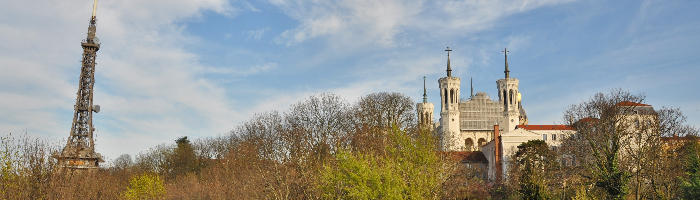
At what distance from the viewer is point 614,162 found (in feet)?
85.4

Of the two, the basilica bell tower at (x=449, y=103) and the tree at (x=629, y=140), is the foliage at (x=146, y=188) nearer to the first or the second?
the tree at (x=629, y=140)

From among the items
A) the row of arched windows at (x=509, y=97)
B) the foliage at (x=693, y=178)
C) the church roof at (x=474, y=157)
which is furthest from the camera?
the row of arched windows at (x=509, y=97)

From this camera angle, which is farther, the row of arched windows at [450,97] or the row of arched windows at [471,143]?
the row of arched windows at [450,97]

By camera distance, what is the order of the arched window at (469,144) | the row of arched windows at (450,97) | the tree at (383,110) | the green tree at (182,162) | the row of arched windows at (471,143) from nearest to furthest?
the tree at (383,110) → the green tree at (182,162) → the row of arched windows at (471,143) → the arched window at (469,144) → the row of arched windows at (450,97)

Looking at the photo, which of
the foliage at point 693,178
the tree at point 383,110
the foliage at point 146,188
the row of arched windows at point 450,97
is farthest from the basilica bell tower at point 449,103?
the foliage at point 146,188

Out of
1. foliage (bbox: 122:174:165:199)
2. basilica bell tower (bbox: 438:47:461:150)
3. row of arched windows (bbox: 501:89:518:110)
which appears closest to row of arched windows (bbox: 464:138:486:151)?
basilica bell tower (bbox: 438:47:461:150)

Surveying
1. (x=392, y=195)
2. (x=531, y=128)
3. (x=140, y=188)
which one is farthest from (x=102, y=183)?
(x=531, y=128)

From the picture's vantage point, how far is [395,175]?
59.8 feet

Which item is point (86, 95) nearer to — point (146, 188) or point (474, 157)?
point (146, 188)

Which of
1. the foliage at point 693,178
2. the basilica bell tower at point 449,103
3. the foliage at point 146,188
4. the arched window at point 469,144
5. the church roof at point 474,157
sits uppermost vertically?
the basilica bell tower at point 449,103

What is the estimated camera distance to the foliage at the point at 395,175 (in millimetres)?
17672

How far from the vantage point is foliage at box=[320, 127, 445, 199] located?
1767 cm

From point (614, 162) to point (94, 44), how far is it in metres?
68.1

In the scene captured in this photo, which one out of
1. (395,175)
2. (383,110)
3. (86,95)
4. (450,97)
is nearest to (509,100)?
(450,97)
